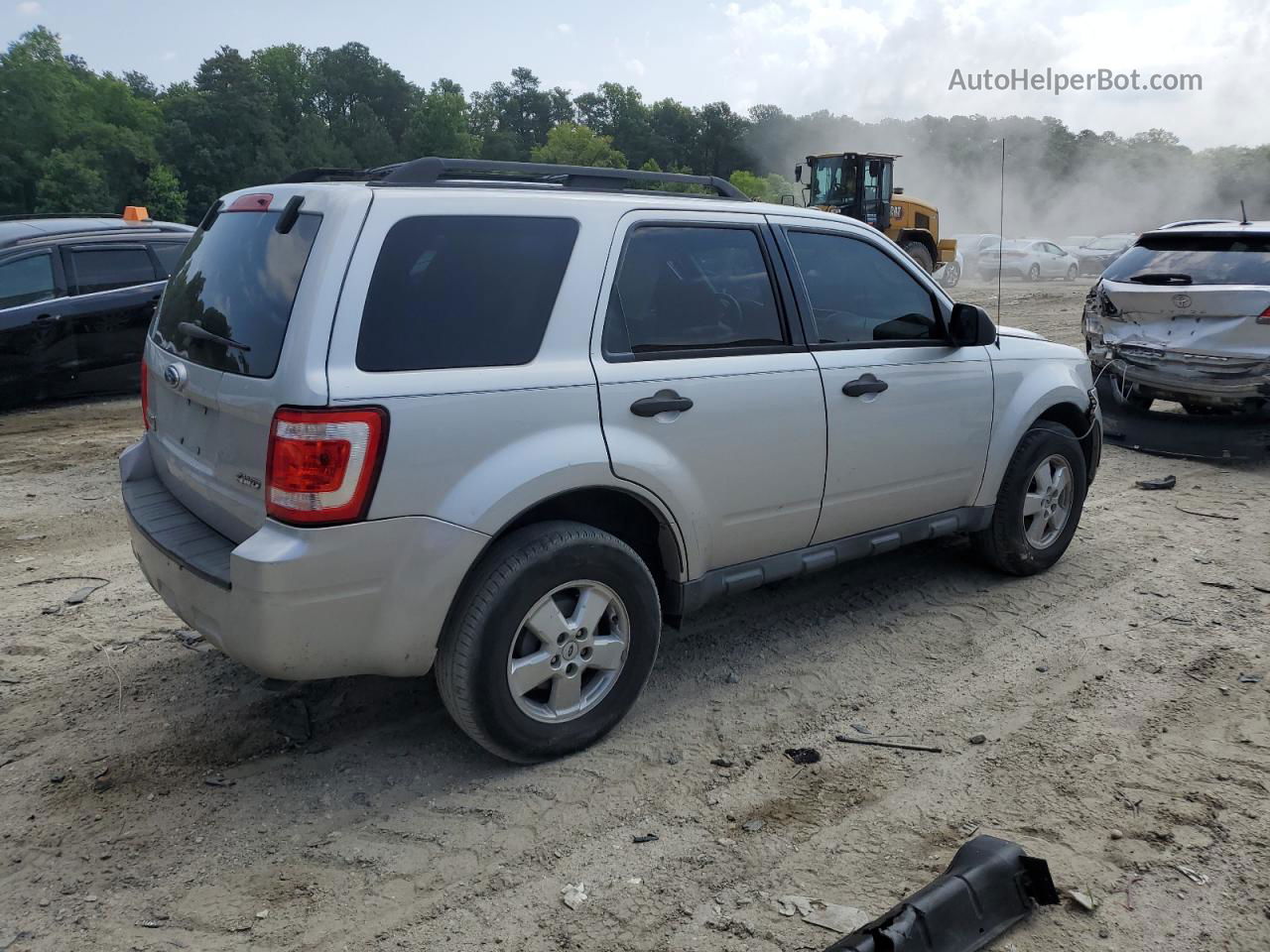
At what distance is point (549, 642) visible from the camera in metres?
3.38

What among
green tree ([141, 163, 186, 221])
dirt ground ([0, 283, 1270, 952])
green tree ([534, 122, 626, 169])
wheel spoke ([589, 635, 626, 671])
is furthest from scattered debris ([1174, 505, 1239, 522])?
green tree ([534, 122, 626, 169])

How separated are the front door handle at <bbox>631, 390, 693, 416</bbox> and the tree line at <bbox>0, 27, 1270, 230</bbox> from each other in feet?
118

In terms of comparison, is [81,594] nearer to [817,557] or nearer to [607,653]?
[607,653]

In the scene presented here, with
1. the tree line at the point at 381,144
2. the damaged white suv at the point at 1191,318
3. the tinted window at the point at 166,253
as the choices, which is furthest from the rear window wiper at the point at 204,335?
the tree line at the point at 381,144

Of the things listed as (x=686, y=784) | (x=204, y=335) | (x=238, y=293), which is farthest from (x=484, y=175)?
(x=686, y=784)

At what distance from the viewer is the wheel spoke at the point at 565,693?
3.45 meters

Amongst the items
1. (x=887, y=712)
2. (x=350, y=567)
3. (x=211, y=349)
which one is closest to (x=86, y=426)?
(x=211, y=349)

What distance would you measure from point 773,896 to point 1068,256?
34.0 m

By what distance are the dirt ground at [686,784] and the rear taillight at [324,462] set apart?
1.03 metres

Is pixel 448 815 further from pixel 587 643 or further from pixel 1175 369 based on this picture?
pixel 1175 369

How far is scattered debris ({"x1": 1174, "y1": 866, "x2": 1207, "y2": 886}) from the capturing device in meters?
2.93

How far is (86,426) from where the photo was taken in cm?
888

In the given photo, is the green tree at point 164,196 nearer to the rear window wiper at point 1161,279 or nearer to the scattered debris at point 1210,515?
the rear window wiper at point 1161,279

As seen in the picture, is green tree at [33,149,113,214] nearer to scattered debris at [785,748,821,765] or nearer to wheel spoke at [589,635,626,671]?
wheel spoke at [589,635,626,671]
